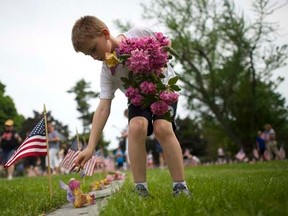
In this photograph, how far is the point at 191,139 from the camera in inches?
2335

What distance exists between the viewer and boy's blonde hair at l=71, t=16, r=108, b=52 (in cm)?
381

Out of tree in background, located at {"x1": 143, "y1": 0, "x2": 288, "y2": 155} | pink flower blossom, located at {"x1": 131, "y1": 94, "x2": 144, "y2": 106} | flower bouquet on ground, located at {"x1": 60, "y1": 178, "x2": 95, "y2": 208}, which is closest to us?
pink flower blossom, located at {"x1": 131, "y1": 94, "x2": 144, "y2": 106}

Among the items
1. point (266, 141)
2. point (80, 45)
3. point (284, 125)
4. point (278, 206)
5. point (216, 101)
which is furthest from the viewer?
point (284, 125)

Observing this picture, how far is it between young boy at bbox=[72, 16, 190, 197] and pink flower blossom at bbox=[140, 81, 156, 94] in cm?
29

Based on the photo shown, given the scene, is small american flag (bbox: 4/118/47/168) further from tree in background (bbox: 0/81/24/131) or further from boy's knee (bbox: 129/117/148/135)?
tree in background (bbox: 0/81/24/131)

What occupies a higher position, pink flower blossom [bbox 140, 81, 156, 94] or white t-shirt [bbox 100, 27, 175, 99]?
white t-shirt [bbox 100, 27, 175, 99]

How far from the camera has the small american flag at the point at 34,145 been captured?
5309 millimetres

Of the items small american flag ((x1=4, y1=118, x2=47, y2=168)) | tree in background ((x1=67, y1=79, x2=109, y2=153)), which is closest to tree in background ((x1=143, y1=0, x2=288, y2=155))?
small american flag ((x1=4, y1=118, x2=47, y2=168))

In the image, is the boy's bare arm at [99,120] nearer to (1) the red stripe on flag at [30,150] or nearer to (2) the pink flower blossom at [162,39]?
(2) the pink flower blossom at [162,39]

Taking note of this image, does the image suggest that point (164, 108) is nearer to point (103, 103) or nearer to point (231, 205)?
point (103, 103)

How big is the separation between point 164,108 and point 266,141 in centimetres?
2042

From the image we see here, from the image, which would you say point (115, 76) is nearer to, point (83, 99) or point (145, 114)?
point (145, 114)

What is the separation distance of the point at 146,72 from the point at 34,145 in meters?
2.18

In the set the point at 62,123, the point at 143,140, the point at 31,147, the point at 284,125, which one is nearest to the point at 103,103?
the point at 143,140
